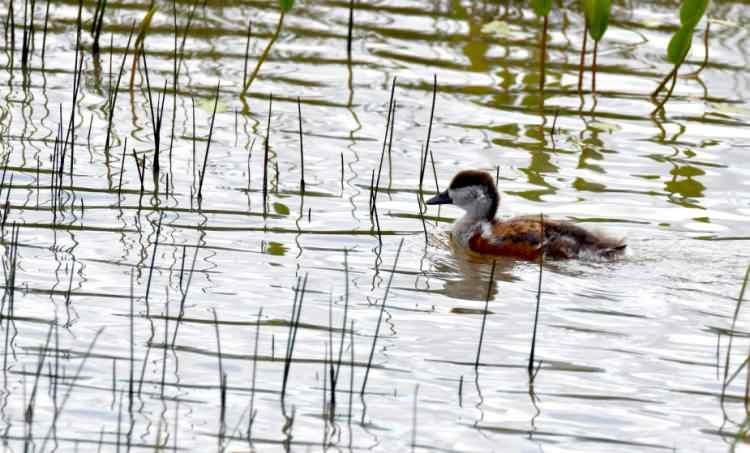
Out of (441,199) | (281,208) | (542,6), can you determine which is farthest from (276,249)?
(542,6)

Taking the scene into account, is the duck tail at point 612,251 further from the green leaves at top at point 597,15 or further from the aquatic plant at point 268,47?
the aquatic plant at point 268,47

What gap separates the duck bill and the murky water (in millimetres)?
208

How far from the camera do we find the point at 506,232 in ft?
29.2

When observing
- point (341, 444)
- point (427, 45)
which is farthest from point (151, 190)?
point (427, 45)

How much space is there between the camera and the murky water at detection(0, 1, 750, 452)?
20.2ft

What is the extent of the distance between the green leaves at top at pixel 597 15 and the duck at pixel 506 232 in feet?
8.91

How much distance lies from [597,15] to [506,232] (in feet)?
10.9

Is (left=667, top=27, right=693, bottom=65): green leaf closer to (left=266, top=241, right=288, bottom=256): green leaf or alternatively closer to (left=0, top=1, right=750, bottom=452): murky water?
(left=0, top=1, right=750, bottom=452): murky water

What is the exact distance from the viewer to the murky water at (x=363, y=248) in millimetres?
6172

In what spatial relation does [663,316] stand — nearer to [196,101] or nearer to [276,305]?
[276,305]

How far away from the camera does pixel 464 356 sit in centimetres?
692

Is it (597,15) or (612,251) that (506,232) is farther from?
(597,15)

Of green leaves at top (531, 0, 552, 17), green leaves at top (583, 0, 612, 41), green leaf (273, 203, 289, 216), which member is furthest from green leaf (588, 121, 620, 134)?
green leaf (273, 203, 289, 216)

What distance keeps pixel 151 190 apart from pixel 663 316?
348cm
